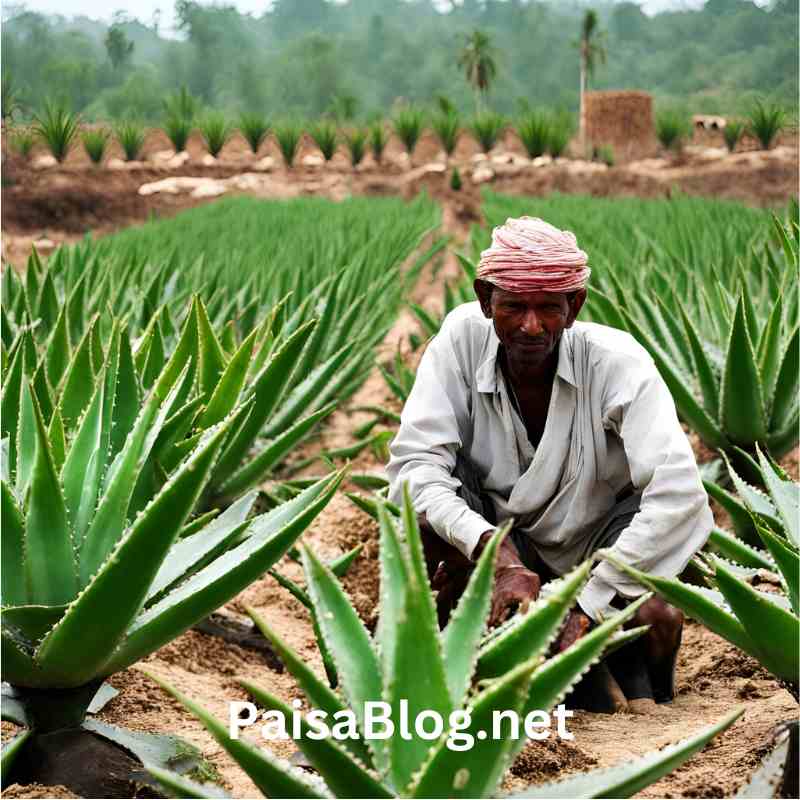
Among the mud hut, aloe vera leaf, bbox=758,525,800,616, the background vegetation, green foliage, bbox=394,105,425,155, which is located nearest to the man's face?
aloe vera leaf, bbox=758,525,800,616

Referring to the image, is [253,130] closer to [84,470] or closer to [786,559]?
[84,470]

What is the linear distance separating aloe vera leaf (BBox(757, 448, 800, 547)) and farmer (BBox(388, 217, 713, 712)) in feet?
0.67

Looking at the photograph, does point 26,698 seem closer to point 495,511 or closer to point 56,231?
point 495,511

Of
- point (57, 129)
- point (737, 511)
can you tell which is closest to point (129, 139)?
point (57, 129)

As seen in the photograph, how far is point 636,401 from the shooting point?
2387 millimetres

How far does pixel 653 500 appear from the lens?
7.53ft

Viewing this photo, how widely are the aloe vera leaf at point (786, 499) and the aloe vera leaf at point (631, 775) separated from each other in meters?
0.76

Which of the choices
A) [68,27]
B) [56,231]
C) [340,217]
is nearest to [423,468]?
[340,217]

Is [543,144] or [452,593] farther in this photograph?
[543,144]

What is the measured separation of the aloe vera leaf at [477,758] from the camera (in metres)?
1.20

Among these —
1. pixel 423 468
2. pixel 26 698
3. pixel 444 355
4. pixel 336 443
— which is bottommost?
pixel 336 443

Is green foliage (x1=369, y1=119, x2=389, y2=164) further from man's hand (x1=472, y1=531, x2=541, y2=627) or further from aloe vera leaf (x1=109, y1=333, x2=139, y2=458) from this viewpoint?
man's hand (x1=472, y1=531, x2=541, y2=627)

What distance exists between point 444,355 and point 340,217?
7787 mm

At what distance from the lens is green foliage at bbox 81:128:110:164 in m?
22.9
